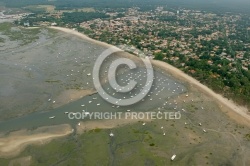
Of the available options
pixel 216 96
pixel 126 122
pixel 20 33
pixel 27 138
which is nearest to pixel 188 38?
pixel 216 96

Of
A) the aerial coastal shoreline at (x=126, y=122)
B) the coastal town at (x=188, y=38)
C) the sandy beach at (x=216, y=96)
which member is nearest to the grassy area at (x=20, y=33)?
the coastal town at (x=188, y=38)

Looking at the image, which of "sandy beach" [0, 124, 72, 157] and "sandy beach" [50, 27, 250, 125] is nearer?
"sandy beach" [0, 124, 72, 157]

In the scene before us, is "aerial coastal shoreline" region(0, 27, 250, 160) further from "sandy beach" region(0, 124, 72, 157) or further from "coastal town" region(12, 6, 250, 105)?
"coastal town" region(12, 6, 250, 105)

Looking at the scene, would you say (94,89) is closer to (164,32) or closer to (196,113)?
(196,113)

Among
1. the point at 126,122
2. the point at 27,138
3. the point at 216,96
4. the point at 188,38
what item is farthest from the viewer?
the point at 188,38

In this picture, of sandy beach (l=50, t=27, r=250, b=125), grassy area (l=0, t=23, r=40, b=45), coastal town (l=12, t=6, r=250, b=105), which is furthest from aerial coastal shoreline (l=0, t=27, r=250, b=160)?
grassy area (l=0, t=23, r=40, b=45)

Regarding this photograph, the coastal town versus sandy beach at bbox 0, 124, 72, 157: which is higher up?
sandy beach at bbox 0, 124, 72, 157

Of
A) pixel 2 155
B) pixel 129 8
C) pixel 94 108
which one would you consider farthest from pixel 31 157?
pixel 129 8

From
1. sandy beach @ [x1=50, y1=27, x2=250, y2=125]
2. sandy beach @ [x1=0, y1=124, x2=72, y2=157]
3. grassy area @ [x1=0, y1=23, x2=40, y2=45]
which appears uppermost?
sandy beach @ [x1=0, y1=124, x2=72, y2=157]

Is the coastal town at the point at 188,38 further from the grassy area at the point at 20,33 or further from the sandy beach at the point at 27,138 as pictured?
the sandy beach at the point at 27,138

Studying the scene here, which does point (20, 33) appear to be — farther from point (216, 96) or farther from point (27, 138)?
point (216, 96)

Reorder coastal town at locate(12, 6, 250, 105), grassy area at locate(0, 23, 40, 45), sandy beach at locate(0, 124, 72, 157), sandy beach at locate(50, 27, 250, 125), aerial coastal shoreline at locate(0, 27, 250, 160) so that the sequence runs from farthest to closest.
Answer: grassy area at locate(0, 23, 40, 45) → coastal town at locate(12, 6, 250, 105) → sandy beach at locate(50, 27, 250, 125) → aerial coastal shoreline at locate(0, 27, 250, 160) → sandy beach at locate(0, 124, 72, 157)

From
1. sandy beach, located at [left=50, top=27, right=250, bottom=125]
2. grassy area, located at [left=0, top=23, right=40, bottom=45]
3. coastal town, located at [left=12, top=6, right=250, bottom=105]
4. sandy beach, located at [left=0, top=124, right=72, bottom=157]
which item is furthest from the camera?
grassy area, located at [left=0, top=23, right=40, bottom=45]
